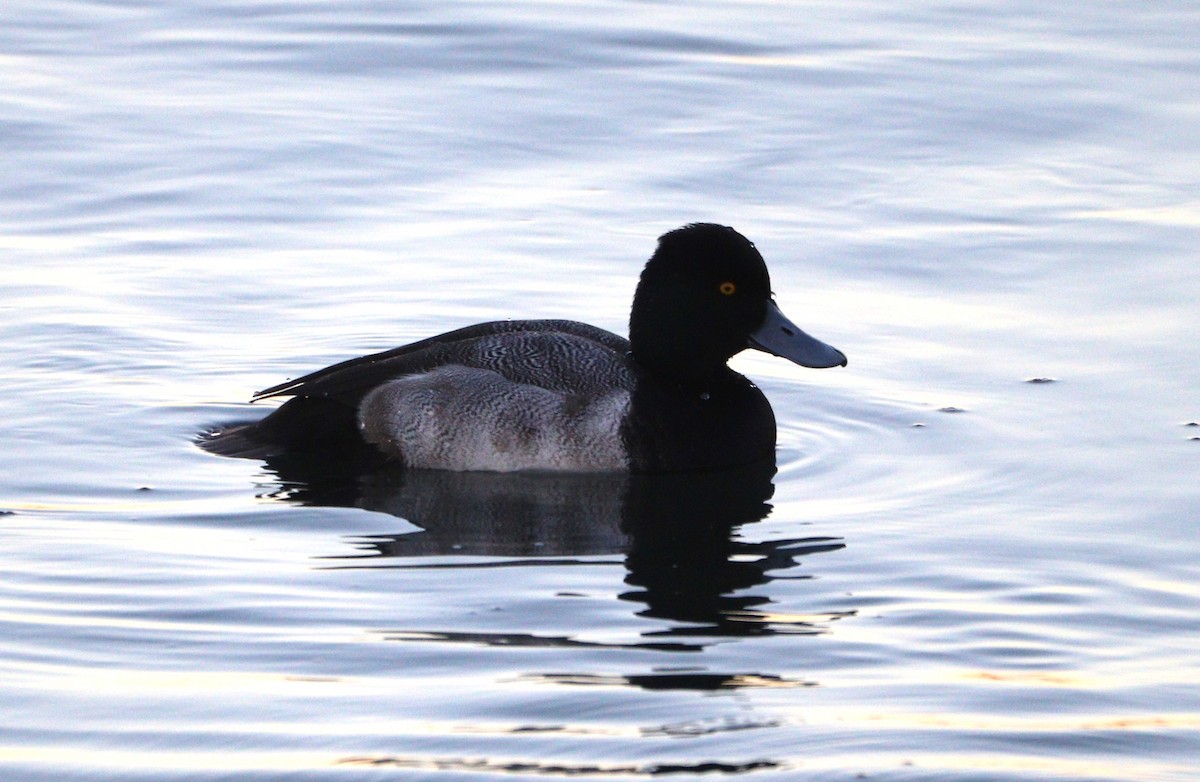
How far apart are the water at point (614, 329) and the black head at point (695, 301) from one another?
642mm

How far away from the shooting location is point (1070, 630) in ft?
20.8

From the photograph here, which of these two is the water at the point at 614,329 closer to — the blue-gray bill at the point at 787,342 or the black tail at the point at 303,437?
the black tail at the point at 303,437

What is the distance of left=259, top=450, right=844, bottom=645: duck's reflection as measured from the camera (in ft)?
21.9

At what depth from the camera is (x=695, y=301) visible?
8688 millimetres

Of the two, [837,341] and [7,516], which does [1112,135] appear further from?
[7,516]

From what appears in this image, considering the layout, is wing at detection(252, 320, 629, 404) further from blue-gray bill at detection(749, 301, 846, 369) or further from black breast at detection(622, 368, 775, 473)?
blue-gray bill at detection(749, 301, 846, 369)

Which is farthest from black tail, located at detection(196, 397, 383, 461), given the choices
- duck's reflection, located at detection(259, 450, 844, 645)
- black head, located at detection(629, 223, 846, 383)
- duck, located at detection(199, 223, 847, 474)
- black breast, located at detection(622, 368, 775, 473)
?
black head, located at detection(629, 223, 846, 383)

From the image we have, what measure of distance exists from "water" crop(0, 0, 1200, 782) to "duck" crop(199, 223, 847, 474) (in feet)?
0.67

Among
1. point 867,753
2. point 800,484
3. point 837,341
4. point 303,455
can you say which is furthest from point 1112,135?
point 867,753

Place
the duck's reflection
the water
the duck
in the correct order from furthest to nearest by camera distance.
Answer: the duck → the duck's reflection → the water

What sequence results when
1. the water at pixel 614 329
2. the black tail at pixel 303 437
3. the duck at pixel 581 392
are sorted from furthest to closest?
the black tail at pixel 303 437, the duck at pixel 581 392, the water at pixel 614 329

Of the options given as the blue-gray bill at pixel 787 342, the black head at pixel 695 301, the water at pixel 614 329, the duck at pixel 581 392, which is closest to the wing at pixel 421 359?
the duck at pixel 581 392

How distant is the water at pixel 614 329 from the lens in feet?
18.4

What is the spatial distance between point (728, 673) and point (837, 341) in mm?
4178
